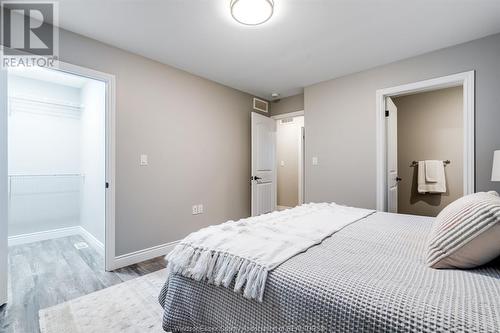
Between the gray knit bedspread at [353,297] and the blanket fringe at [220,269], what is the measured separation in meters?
0.05

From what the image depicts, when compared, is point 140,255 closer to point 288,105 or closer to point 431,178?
point 288,105

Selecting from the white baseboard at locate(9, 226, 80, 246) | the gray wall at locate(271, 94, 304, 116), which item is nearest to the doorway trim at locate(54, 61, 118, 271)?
the white baseboard at locate(9, 226, 80, 246)

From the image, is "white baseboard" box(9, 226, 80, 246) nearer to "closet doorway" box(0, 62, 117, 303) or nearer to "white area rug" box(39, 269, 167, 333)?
"closet doorway" box(0, 62, 117, 303)

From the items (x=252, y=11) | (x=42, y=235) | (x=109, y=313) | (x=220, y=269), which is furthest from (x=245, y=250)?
(x=42, y=235)

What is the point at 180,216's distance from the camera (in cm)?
318

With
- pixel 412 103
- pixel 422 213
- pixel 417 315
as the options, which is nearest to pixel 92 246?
pixel 417 315

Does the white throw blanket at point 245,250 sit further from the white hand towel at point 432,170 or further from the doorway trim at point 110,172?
the white hand towel at point 432,170

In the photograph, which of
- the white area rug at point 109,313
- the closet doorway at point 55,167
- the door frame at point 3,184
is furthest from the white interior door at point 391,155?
the door frame at point 3,184

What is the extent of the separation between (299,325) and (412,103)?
14.1 feet

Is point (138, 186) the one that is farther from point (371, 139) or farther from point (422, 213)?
point (422, 213)

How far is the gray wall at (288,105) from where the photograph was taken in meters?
4.14

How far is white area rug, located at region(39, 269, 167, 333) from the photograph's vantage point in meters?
1.60

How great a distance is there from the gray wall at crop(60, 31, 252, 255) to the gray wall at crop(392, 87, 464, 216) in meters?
2.80

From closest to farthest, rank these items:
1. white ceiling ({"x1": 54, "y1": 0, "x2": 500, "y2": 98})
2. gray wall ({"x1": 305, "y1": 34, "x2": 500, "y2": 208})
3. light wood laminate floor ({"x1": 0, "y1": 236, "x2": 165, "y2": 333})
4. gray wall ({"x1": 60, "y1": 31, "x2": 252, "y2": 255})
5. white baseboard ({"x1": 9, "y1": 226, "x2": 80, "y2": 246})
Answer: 1. light wood laminate floor ({"x1": 0, "y1": 236, "x2": 165, "y2": 333})
2. white ceiling ({"x1": 54, "y1": 0, "x2": 500, "y2": 98})
3. gray wall ({"x1": 305, "y1": 34, "x2": 500, "y2": 208})
4. gray wall ({"x1": 60, "y1": 31, "x2": 252, "y2": 255})
5. white baseboard ({"x1": 9, "y1": 226, "x2": 80, "y2": 246})
